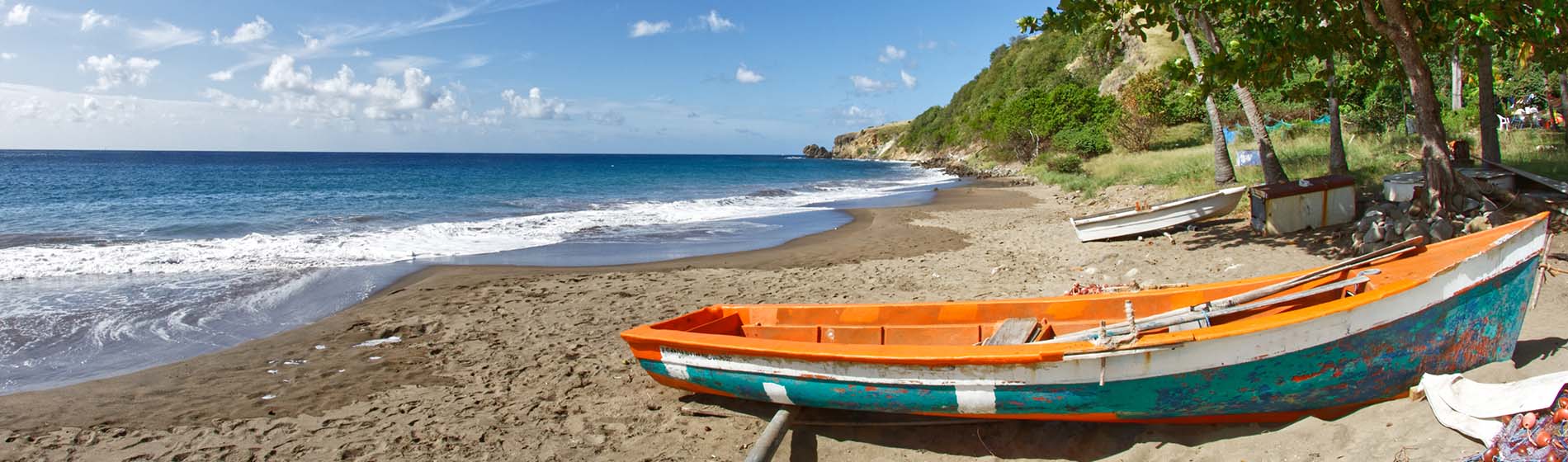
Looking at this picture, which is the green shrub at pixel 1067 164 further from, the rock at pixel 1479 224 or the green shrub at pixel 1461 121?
the rock at pixel 1479 224

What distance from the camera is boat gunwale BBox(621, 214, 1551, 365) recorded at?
14.4ft

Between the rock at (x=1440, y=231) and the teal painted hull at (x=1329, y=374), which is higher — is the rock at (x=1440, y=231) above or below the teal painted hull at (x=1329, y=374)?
above

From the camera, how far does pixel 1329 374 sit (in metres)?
4.48

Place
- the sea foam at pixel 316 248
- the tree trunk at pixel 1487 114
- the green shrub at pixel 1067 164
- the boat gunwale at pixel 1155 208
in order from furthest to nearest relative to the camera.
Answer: the green shrub at pixel 1067 164
the sea foam at pixel 316 248
the boat gunwale at pixel 1155 208
the tree trunk at pixel 1487 114

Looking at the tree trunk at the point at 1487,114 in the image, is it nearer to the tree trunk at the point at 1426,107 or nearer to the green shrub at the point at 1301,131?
the tree trunk at the point at 1426,107

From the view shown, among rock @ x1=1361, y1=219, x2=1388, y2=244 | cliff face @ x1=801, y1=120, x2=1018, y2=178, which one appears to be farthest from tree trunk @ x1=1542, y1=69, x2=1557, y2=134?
cliff face @ x1=801, y1=120, x2=1018, y2=178

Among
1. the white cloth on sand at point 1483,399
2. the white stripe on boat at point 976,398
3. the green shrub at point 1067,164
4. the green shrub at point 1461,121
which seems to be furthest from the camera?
the green shrub at point 1067,164

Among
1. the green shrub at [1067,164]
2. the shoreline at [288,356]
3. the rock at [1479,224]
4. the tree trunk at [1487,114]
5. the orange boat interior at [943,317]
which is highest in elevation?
the tree trunk at [1487,114]

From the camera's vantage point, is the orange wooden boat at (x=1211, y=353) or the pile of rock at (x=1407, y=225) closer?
the orange wooden boat at (x=1211, y=353)

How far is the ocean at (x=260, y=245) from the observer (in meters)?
8.97

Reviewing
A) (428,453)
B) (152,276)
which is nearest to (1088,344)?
(428,453)

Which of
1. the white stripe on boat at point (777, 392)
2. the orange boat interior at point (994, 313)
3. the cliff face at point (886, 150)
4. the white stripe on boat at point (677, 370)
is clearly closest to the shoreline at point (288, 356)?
the white stripe on boat at point (677, 370)

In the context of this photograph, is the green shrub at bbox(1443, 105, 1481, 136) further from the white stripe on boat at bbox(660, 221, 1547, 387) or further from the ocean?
the white stripe on boat at bbox(660, 221, 1547, 387)

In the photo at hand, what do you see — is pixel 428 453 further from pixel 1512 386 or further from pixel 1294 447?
pixel 1512 386
